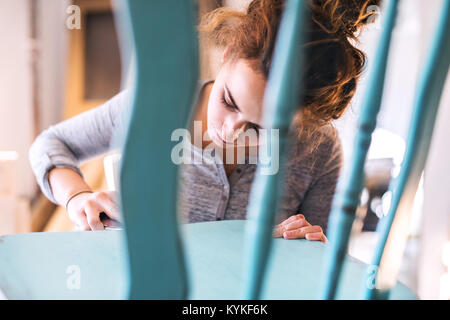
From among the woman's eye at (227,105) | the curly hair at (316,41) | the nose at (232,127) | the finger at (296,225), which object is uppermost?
the curly hair at (316,41)

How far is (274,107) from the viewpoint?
0.99 ft

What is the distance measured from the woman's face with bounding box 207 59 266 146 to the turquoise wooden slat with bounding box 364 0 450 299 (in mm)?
223

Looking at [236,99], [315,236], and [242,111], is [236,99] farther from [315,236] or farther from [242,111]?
[315,236]

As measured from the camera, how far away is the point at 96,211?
574mm

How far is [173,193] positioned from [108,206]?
316 mm

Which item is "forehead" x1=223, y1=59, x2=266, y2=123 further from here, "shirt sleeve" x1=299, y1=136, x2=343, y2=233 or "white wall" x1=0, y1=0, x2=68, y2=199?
"white wall" x1=0, y1=0, x2=68, y2=199

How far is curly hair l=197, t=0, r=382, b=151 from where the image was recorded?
50 cm

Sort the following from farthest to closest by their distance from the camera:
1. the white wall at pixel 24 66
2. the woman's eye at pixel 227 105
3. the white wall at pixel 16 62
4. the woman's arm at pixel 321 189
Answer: the white wall at pixel 16 62 < the white wall at pixel 24 66 < the woman's arm at pixel 321 189 < the woman's eye at pixel 227 105

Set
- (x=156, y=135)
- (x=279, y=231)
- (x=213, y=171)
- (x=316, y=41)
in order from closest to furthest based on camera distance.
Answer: (x=156, y=135) < (x=316, y=41) < (x=279, y=231) < (x=213, y=171)

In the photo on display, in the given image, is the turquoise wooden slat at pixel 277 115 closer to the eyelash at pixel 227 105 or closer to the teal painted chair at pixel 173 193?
the teal painted chair at pixel 173 193

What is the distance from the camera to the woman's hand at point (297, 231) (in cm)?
65

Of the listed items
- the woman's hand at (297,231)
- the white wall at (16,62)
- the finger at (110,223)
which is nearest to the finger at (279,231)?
the woman's hand at (297,231)

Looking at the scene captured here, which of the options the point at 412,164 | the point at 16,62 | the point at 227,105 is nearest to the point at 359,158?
the point at 412,164

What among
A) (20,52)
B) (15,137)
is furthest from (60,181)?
(20,52)
